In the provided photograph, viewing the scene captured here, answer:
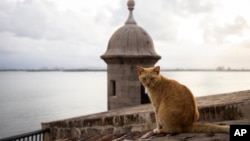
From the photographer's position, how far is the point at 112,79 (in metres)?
12.4

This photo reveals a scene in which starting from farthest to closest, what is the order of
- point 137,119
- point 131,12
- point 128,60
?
1. point 131,12
2. point 128,60
3. point 137,119

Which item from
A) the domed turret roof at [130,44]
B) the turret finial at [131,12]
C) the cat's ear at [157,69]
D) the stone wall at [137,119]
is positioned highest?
the turret finial at [131,12]

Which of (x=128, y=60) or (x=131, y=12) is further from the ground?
(x=131, y=12)

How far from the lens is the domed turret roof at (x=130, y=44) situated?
39.2 ft

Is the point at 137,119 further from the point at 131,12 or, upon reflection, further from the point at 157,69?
the point at 131,12

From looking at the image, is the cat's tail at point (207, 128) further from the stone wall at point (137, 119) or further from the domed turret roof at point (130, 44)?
the domed turret roof at point (130, 44)

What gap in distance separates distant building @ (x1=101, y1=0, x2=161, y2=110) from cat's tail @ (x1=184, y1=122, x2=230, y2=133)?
804 cm

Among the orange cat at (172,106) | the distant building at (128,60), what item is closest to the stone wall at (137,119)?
the orange cat at (172,106)

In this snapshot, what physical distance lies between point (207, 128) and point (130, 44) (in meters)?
8.50

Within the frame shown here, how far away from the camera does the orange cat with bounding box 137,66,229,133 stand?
3846 mm

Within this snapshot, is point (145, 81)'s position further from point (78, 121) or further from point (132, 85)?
A: point (132, 85)

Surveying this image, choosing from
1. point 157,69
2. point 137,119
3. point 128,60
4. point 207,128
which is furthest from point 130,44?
point 207,128

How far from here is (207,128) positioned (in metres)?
3.73

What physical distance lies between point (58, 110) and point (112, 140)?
5341 centimetres
